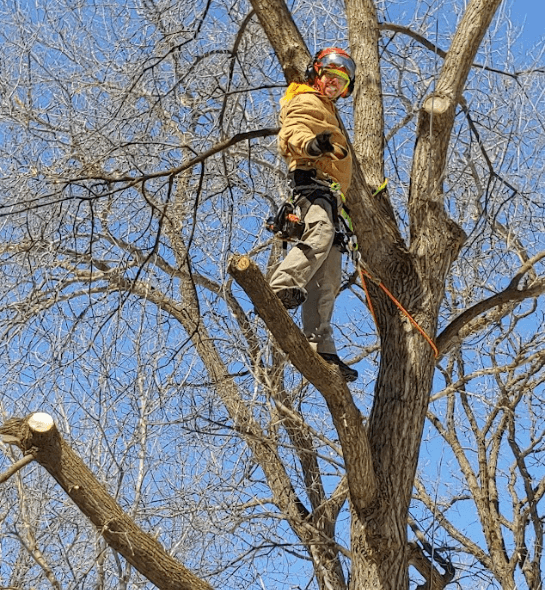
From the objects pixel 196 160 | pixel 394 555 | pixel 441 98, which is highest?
pixel 196 160

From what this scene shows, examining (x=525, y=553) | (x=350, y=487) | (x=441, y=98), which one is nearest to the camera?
(x=350, y=487)

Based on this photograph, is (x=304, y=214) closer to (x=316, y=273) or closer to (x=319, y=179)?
(x=319, y=179)

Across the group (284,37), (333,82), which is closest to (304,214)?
(333,82)

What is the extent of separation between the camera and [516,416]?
8484 millimetres

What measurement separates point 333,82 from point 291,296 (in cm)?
130

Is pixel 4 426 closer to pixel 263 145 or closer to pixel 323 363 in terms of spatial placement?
pixel 323 363

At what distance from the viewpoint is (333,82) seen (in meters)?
5.26

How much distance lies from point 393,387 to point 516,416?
3447 mm

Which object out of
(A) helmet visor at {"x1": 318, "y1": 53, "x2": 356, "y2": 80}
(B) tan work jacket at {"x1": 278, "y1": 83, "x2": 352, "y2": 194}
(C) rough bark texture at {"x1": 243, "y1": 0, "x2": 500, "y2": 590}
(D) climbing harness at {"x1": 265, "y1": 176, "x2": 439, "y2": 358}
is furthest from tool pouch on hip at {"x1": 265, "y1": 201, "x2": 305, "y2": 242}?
(A) helmet visor at {"x1": 318, "y1": 53, "x2": 356, "y2": 80}

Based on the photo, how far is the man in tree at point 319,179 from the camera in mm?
4859

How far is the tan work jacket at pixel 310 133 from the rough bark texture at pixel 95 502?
1929 mm

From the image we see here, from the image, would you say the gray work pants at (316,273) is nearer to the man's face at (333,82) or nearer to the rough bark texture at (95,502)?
the man's face at (333,82)

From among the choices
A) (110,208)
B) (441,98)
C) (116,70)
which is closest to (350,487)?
(441,98)

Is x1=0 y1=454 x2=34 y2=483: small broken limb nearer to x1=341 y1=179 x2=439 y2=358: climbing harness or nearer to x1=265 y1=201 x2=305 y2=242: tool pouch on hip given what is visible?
x1=265 y1=201 x2=305 y2=242: tool pouch on hip
